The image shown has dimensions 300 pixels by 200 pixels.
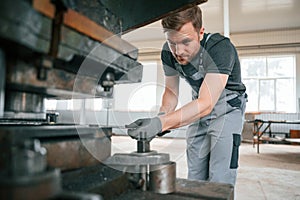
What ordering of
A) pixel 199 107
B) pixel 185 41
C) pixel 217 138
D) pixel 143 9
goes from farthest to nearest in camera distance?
pixel 217 138
pixel 185 41
pixel 199 107
pixel 143 9

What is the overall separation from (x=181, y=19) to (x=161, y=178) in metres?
0.67

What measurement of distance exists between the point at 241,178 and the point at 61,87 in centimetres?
250

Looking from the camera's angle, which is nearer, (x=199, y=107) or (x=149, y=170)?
(x=149, y=170)

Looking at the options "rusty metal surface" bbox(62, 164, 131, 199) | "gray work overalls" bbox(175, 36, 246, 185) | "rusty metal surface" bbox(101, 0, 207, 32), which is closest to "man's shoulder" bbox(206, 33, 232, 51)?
"gray work overalls" bbox(175, 36, 246, 185)

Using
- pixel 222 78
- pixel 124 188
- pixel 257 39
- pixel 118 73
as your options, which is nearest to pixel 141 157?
pixel 124 188

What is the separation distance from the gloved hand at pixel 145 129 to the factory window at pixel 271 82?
6948 millimetres

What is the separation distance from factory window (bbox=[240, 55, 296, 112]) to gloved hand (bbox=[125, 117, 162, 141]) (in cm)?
695

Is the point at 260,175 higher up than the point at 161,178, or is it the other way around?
the point at 161,178

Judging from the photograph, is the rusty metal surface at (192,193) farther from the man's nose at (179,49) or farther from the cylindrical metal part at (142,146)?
the man's nose at (179,49)

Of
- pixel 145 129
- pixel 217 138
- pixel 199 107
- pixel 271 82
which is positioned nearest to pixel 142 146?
pixel 145 129

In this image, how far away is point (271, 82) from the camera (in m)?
7.09

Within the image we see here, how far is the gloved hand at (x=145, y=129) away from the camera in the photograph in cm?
79

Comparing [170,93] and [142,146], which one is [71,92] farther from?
[170,93]

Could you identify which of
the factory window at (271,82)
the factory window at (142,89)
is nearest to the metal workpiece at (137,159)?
the factory window at (142,89)
